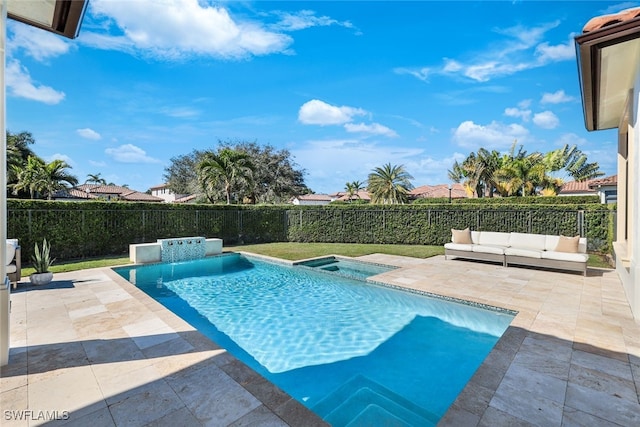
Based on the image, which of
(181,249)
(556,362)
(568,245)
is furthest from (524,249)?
(181,249)

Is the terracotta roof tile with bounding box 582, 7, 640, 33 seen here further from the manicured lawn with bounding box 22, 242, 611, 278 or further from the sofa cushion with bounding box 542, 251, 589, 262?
the manicured lawn with bounding box 22, 242, 611, 278

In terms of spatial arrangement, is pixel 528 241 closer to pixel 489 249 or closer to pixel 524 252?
pixel 524 252

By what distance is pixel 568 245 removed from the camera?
8930 mm

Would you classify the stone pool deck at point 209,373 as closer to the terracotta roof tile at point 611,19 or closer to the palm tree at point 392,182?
the terracotta roof tile at point 611,19

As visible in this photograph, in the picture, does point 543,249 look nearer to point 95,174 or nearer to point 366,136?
point 366,136

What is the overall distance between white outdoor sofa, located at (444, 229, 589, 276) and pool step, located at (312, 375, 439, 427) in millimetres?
7903

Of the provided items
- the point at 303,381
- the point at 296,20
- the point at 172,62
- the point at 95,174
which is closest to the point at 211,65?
the point at 172,62

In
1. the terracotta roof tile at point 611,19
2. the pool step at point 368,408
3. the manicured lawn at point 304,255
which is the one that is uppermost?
the terracotta roof tile at point 611,19

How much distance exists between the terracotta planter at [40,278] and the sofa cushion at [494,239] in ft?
43.0

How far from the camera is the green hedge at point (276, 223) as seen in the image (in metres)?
11.2

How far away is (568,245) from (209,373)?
Answer: 10.3 metres

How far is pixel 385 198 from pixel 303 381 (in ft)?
88.2

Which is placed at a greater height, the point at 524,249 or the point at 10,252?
the point at 10,252

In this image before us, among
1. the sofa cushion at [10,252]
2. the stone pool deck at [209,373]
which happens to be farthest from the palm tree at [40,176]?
the stone pool deck at [209,373]
